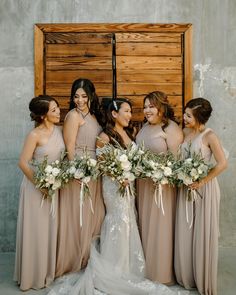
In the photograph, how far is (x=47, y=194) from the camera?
520 centimetres

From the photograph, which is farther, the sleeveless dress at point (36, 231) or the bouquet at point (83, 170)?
the sleeveless dress at point (36, 231)

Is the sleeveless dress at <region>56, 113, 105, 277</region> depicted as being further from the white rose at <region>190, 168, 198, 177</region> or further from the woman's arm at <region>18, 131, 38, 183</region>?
the white rose at <region>190, 168, 198, 177</region>

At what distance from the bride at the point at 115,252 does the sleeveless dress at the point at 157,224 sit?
12 cm

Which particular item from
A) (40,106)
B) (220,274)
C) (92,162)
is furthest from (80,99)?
(220,274)

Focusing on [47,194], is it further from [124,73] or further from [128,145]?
[124,73]

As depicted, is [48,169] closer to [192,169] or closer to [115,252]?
[115,252]

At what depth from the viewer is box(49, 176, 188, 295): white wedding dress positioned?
4973mm

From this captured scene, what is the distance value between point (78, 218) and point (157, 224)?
0.89 meters

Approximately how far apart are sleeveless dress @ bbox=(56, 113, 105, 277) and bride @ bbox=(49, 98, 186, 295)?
0.38ft

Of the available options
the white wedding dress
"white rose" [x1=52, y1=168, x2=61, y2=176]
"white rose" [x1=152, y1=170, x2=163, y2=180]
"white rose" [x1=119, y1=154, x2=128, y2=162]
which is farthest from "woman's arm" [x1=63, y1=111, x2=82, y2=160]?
"white rose" [x1=152, y1=170, x2=163, y2=180]

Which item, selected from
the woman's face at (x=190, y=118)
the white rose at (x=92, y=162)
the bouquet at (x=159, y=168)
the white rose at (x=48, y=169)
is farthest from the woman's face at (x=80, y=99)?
the woman's face at (x=190, y=118)

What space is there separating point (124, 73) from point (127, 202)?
1.88 meters

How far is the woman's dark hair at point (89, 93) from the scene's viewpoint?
540 cm

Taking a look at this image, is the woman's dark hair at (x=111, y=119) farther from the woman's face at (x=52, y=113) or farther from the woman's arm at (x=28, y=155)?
the woman's arm at (x=28, y=155)
